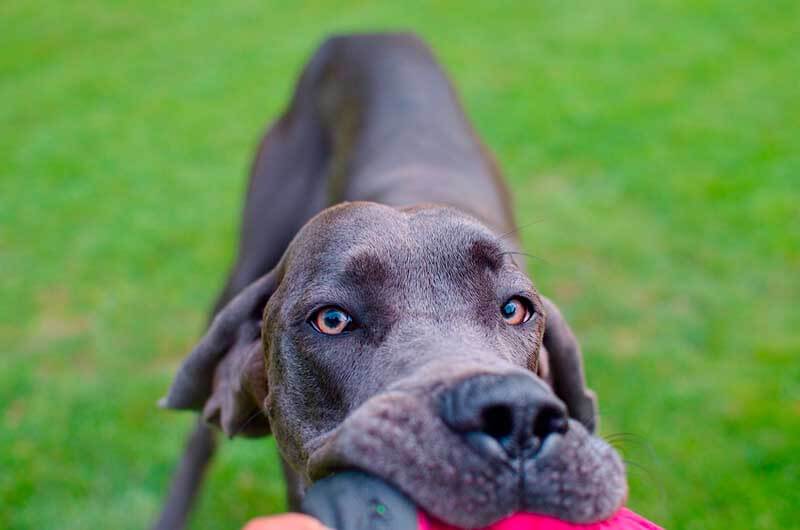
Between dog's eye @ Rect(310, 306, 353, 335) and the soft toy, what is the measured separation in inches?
27.1

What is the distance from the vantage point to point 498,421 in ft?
7.12

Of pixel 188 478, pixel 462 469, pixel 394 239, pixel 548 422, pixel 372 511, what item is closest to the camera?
pixel 372 511

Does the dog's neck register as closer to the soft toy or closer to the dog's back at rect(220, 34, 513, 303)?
the dog's back at rect(220, 34, 513, 303)

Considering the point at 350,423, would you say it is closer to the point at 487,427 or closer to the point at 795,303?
the point at 487,427

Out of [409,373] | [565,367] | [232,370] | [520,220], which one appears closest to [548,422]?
[409,373]

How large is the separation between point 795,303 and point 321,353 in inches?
180

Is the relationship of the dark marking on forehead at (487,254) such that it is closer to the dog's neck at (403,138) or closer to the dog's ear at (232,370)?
the dog's ear at (232,370)

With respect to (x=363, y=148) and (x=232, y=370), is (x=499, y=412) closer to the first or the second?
(x=232, y=370)

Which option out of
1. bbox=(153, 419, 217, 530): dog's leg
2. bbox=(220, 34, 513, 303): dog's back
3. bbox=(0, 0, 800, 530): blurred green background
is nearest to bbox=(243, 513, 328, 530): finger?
bbox=(0, 0, 800, 530): blurred green background

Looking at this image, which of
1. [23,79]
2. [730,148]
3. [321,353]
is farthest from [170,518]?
[23,79]

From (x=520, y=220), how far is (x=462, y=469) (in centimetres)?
530

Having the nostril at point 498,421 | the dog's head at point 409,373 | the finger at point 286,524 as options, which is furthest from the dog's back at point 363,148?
the finger at point 286,524

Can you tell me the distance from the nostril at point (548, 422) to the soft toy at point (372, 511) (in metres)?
0.21

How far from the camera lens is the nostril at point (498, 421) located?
2152 mm
